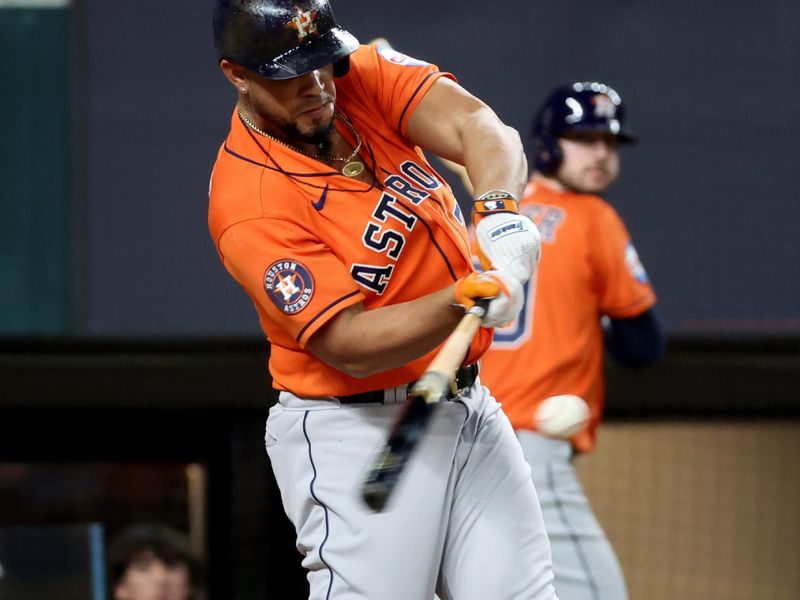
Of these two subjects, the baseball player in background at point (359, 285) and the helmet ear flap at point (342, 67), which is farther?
the helmet ear flap at point (342, 67)

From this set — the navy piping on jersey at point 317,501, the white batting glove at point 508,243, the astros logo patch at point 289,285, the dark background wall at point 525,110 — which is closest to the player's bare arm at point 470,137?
the white batting glove at point 508,243

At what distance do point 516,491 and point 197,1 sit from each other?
243cm

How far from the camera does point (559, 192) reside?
327 cm

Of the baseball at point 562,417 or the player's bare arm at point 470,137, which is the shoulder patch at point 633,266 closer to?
the baseball at point 562,417

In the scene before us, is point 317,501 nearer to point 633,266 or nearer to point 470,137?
point 470,137

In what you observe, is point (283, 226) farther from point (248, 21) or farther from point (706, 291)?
point (706, 291)

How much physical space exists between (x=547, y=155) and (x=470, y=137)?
114cm

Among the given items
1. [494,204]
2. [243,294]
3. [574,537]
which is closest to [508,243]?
[494,204]

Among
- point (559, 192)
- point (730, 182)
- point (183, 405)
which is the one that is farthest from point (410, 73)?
point (730, 182)

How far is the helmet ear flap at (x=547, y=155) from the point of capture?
3289 millimetres

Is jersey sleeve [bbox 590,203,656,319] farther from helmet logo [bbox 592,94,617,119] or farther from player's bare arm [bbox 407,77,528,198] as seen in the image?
player's bare arm [bbox 407,77,528,198]

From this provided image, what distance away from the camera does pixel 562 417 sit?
306 cm

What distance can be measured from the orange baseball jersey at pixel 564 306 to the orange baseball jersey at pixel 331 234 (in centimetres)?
94

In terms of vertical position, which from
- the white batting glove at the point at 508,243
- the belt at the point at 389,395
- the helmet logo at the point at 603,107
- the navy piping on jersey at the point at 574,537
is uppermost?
the white batting glove at the point at 508,243
